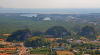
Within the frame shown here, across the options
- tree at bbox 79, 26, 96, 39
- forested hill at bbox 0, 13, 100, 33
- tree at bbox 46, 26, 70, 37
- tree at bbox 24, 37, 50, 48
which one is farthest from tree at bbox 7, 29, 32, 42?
tree at bbox 79, 26, 96, 39

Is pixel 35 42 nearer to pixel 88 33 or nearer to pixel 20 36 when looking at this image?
pixel 20 36

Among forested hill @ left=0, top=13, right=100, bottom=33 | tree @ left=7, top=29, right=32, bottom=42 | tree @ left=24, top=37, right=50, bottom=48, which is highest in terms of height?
tree @ left=7, top=29, right=32, bottom=42

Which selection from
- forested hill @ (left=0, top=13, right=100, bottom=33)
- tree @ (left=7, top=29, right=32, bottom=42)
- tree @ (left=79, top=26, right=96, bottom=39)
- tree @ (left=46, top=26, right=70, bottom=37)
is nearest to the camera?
tree @ (left=7, top=29, right=32, bottom=42)

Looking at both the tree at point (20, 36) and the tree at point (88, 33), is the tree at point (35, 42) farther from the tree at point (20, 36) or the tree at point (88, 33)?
the tree at point (88, 33)

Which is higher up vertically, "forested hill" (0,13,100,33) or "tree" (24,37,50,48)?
"tree" (24,37,50,48)

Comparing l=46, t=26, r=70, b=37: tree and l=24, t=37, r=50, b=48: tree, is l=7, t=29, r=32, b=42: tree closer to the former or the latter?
l=24, t=37, r=50, b=48: tree

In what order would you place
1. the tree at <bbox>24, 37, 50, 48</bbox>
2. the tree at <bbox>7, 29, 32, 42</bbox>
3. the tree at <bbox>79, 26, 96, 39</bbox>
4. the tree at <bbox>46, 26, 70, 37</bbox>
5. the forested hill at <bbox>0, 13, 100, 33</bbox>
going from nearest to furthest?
1. the tree at <bbox>24, 37, 50, 48</bbox>
2. the tree at <bbox>7, 29, 32, 42</bbox>
3. the tree at <bbox>79, 26, 96, 39</bbox>
4. the tree at <bbox>46, 26, 70, 37</bbox>
5. the forested hill at <bbox>0, 13, 100, 33</bbox>

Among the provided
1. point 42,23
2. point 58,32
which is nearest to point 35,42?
point 58,32

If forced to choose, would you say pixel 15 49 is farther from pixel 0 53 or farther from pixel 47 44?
pixel 47 44

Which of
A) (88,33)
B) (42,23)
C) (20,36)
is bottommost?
(42,23)

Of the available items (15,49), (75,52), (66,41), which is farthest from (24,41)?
(75,52)

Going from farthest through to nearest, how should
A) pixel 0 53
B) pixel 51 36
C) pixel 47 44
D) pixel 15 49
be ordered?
pixel 51 36, pixel 47 44, pixel 15 49, pixel 0 53
